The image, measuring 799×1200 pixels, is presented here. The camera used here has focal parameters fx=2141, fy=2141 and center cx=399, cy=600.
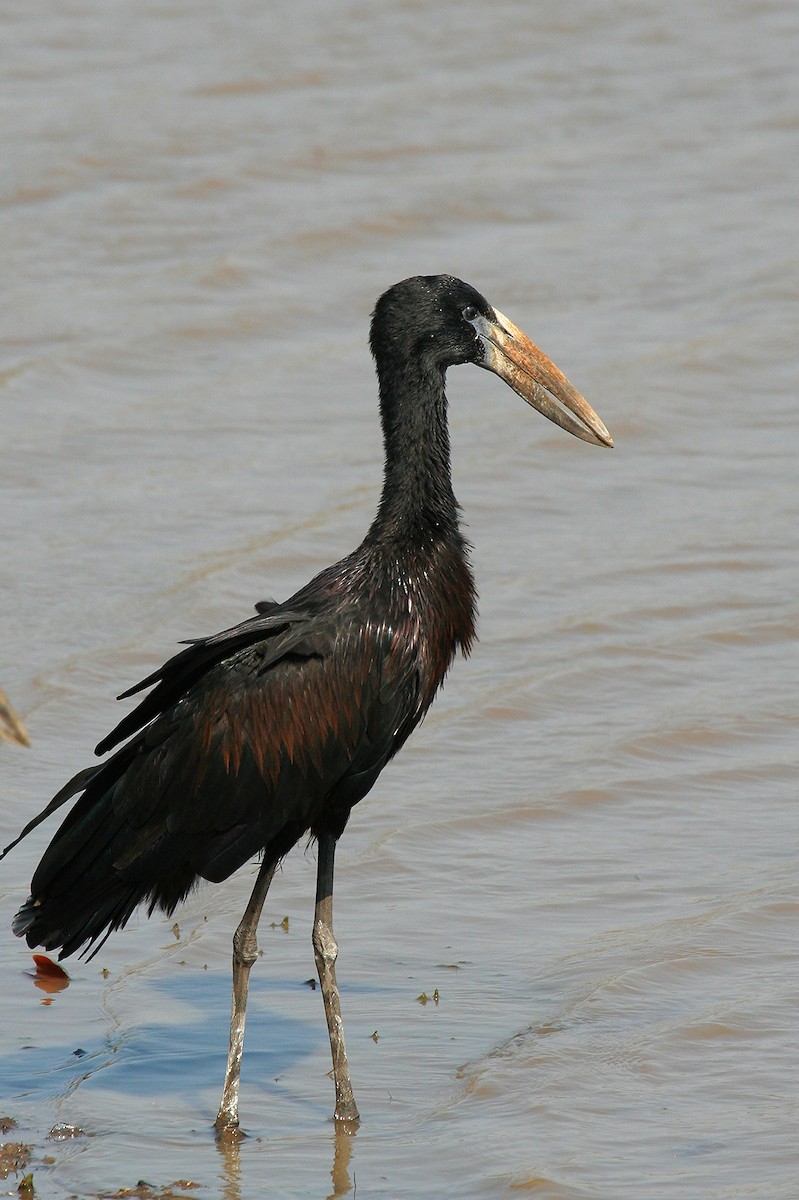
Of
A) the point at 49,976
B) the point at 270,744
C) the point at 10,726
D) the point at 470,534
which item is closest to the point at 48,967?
the point at 49,976

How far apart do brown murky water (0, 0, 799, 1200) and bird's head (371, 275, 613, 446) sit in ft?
6.36

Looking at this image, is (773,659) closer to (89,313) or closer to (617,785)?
(617,785)

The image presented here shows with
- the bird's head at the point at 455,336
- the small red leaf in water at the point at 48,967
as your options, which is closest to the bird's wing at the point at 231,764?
the small red leaf in water at the point at 48,967

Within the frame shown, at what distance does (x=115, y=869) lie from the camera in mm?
6387

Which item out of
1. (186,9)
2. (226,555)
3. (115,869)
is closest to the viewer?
(115,869)

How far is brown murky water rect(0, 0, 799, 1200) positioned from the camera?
6641 millimetres

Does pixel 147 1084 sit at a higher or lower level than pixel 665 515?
lower

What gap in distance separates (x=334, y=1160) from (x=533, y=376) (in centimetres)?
265

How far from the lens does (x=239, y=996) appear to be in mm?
6539

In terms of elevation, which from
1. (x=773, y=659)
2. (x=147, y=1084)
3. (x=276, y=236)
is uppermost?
(x=276, y=236)

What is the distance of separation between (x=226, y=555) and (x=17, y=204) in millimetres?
5446

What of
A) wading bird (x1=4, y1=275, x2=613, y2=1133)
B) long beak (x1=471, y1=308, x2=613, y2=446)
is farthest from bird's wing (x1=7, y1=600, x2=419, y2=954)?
long beak (x1=471, y1=308, x2=613, y2=446)

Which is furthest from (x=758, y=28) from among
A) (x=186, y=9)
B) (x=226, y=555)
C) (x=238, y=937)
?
(x=238, y=937)

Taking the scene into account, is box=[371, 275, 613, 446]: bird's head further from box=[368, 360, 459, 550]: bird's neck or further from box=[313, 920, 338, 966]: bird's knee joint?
box=[313, 920, 338, 966]: bird's knee joint
